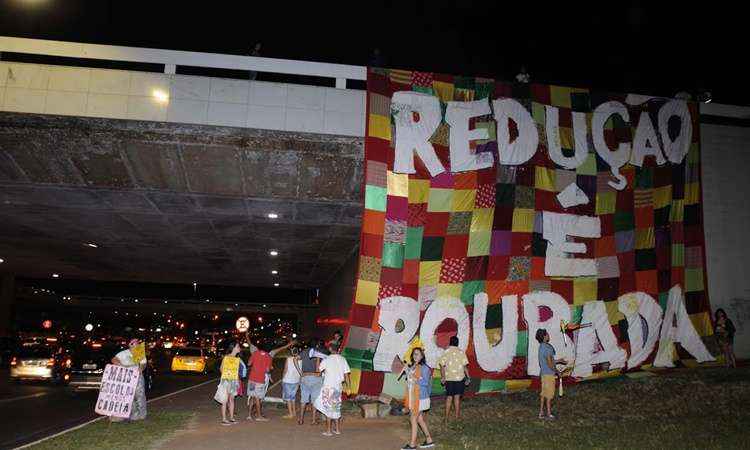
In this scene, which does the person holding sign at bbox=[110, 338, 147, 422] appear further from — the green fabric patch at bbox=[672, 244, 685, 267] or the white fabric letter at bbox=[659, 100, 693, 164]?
the white fabric letter at bbox=[659, 100, 693, 164]

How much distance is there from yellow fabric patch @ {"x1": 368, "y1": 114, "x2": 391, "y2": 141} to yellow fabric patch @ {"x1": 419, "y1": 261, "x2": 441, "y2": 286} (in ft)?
11.2

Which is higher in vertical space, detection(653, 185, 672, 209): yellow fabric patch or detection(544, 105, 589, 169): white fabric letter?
detection(544, 105, 589, 169): white fabric letter

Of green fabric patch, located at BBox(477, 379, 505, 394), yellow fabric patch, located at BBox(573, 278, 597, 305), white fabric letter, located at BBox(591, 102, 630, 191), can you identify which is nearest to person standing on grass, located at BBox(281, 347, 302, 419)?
green fabric patch, located at BBox(477, 379, 505, 394)

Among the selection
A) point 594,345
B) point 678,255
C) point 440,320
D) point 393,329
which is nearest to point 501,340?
point 440,320

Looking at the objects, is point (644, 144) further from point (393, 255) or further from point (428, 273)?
point (393, 255)

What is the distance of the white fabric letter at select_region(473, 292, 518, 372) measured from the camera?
1268cm

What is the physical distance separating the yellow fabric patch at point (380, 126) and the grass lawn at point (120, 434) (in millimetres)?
8166

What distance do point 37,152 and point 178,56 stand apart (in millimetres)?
4624

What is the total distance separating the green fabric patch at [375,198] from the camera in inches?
500

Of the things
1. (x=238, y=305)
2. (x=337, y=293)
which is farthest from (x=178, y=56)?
(x=238, y=305)

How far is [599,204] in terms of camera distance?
13.8m

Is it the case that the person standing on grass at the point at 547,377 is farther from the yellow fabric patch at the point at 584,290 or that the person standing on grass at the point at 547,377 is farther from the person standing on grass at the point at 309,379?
the person standing on grass at the point at 309,379

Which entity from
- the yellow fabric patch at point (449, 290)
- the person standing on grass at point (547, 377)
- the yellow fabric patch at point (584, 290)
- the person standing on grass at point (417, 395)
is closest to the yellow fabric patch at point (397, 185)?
the yellow fabric patch at point (449, 290)

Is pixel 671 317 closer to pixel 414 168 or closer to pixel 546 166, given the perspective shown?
pixel 546 166
